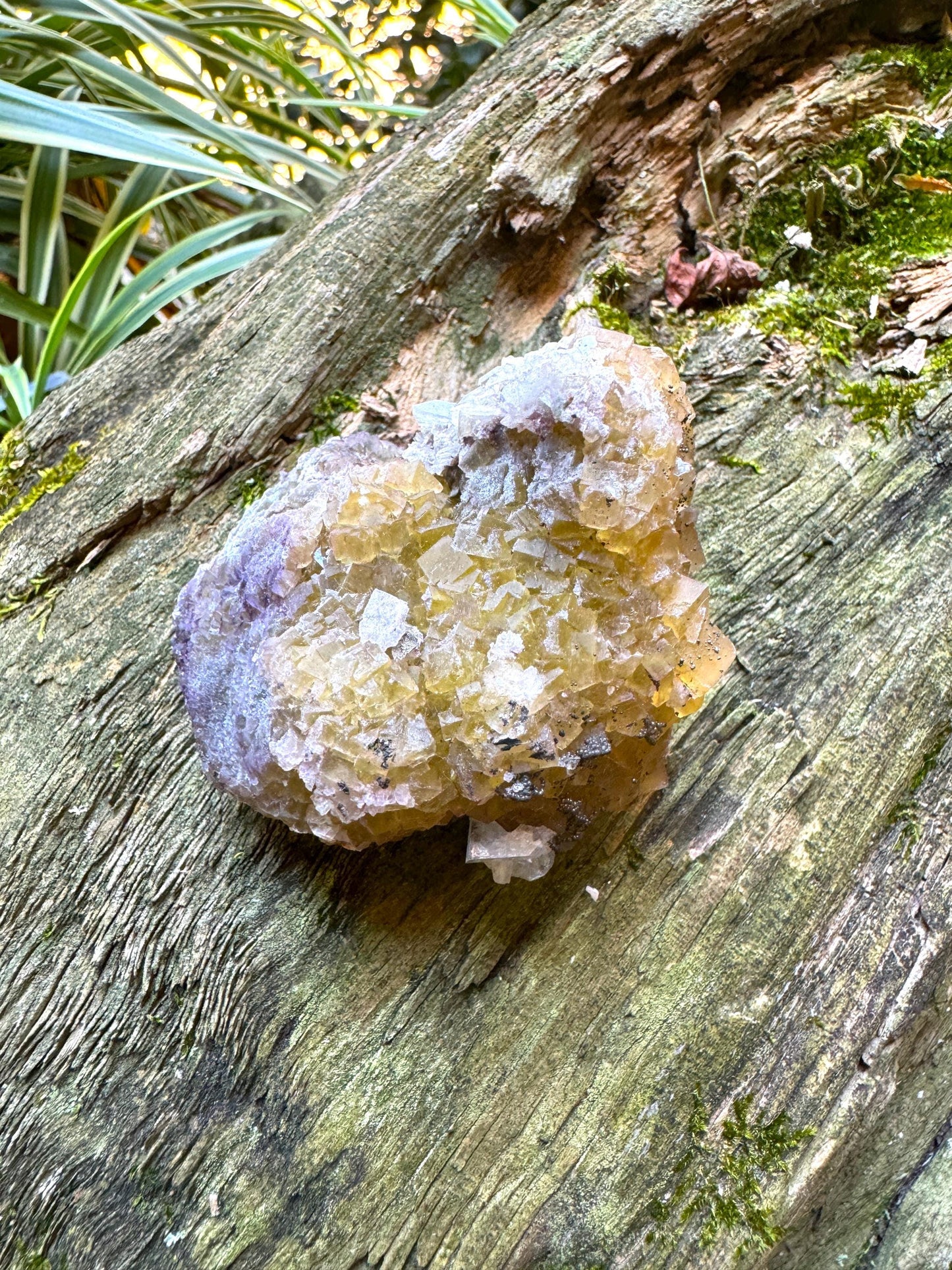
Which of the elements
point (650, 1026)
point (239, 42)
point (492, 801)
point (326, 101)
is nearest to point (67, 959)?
point (492, 801)

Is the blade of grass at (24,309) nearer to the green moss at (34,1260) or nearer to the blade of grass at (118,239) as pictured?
the blade of grass at (118,239)

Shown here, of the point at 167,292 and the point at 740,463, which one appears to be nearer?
the point at 740,463

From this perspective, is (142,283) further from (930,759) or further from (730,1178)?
(730,1178)

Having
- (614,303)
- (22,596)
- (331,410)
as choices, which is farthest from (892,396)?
(22,596)

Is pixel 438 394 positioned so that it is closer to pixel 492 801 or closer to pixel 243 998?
pixel 492 801

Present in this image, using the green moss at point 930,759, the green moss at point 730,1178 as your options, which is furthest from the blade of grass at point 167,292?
the green moss at point 730,1178

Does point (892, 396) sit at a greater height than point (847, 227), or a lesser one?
lesser
